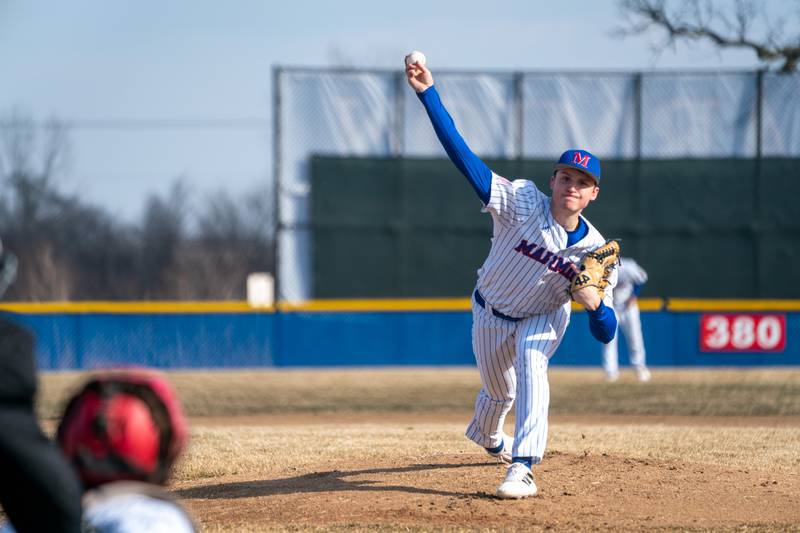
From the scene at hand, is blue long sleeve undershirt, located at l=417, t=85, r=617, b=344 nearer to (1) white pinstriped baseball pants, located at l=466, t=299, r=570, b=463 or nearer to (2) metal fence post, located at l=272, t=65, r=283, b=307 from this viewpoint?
(1) white pinstriped baseball pants, located at l=466, t=299, r=570, b=463

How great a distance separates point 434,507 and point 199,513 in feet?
3.77

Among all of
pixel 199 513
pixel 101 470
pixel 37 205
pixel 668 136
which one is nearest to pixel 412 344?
pixel 668 136

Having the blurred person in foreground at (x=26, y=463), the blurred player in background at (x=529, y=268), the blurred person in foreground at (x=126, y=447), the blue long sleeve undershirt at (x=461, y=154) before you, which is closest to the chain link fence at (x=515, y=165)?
the blurred player in background at (x=529, y=268)

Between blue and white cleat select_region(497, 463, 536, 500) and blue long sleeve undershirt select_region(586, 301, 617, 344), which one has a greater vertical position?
blue long sleeve undershirt select_region(586, 301, 617, 344)

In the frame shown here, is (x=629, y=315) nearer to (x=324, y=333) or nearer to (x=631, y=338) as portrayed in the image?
(x=631, y=338)

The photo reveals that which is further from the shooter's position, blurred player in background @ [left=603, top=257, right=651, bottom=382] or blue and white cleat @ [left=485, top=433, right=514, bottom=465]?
blurred player in background @ [left=603, top=257, right=651, bottom=382]

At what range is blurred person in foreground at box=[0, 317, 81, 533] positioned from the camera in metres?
2.56

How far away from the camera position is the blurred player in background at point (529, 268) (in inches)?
207

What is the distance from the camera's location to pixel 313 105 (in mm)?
17125

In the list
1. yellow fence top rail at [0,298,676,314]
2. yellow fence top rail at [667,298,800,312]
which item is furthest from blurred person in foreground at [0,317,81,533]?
yellow fence top rail at [667,298,800,312]

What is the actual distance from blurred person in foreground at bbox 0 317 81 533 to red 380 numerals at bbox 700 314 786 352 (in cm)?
1535

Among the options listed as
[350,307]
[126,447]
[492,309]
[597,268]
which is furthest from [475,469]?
[350,307]

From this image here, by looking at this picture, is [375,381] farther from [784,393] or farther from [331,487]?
[331,487]

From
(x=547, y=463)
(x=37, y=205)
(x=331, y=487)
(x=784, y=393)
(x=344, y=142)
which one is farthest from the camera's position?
(x=37, y=205)
